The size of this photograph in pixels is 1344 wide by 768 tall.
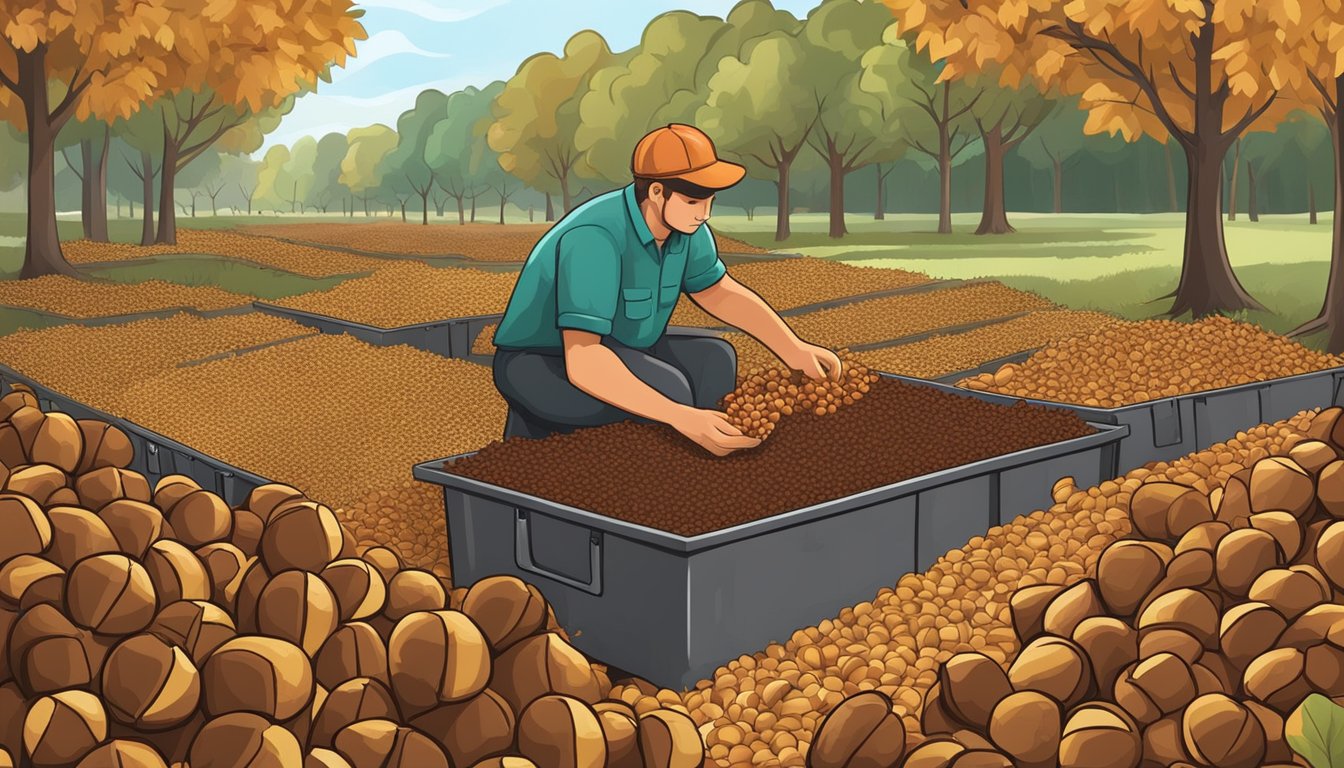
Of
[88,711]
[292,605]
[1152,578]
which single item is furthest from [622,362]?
[88,711]

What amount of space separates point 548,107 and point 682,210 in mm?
18343

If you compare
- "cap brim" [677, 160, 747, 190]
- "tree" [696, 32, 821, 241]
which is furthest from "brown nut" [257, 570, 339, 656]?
"tree" [696, 32, 821, 241]

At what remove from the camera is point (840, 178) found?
59.8ft

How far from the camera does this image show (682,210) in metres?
3.66

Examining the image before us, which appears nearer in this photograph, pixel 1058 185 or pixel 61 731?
pixel 61 731

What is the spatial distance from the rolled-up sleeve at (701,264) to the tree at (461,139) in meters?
27.9

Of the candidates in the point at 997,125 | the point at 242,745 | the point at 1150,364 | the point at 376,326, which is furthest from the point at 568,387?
the point at 997,125

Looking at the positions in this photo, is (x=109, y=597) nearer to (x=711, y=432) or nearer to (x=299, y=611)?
(x=299, y=611)

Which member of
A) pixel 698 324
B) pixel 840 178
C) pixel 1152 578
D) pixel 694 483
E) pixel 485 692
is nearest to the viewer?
pixel 485 692

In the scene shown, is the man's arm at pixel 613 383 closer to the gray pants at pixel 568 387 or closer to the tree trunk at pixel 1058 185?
the gray pants at pixel 568 387

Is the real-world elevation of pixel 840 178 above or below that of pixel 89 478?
above

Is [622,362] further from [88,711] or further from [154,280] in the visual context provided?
[154,280]

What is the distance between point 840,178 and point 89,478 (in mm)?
16972

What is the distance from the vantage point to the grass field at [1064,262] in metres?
11.0
